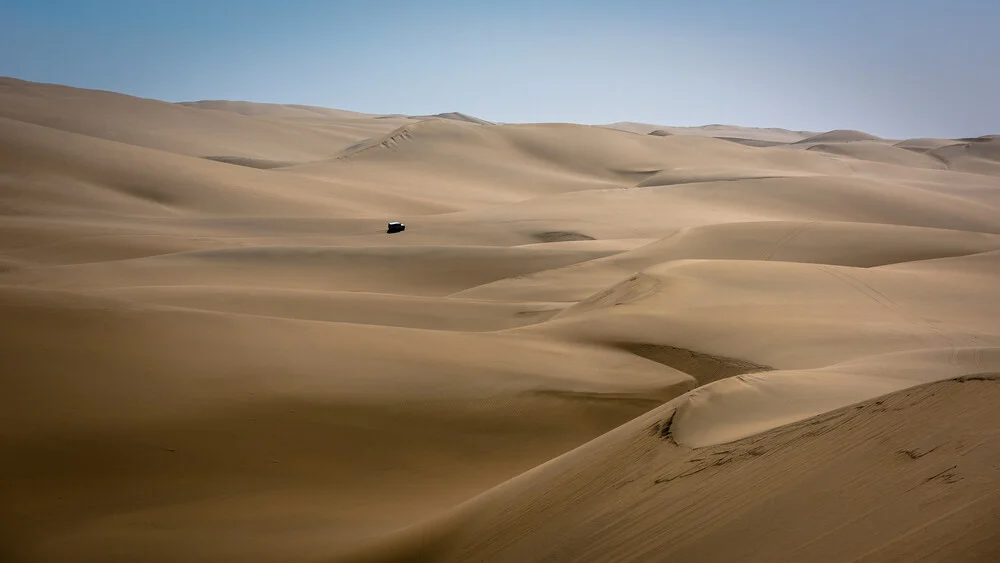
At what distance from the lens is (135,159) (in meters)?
26.0

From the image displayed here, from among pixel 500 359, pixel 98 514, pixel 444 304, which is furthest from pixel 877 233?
pixel 98 514

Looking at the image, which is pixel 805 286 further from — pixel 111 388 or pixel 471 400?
pixel 111 388

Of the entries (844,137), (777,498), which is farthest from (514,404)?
(844,137)

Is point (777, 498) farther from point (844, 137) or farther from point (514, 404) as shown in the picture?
point (844, 137)

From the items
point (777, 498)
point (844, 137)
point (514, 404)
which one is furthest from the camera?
point (844, 137)

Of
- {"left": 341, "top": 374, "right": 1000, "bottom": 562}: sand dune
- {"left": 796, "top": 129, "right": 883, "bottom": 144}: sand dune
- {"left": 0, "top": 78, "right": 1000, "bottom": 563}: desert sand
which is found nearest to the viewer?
{"left": 341, "top": 374, "right": 1000, "bottom": 562}: sand dune

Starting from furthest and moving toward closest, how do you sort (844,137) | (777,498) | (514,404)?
(844,137)
(514,404)
(777,498)

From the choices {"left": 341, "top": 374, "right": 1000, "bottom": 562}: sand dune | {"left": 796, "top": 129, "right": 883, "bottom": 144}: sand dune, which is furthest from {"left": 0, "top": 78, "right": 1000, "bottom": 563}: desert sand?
{"left": 796, "top": 129, "right": 883, "bottom": 144}: sand dune

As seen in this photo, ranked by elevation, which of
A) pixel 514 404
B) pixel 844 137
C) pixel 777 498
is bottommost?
pixel 514 404

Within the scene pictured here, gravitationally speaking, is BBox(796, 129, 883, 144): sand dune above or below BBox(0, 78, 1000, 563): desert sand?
above

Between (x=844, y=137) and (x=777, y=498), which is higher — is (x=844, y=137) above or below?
above

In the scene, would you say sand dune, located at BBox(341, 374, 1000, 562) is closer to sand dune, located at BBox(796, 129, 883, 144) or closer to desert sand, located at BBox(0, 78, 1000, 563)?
desert sand, located at BBox(0, 78, 1000, 563)

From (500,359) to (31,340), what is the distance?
3.25 metres

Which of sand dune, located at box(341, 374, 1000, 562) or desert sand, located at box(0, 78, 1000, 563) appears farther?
desert sand, located at box(0, 78, 1000, 563)
